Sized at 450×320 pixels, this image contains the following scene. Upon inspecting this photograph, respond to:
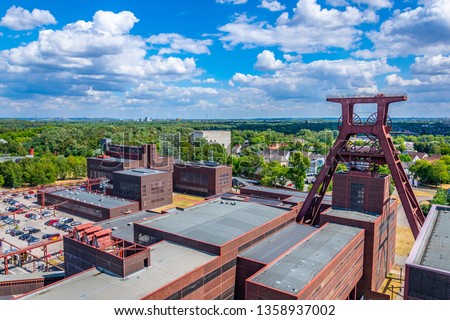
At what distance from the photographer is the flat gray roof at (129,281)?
1028 inches

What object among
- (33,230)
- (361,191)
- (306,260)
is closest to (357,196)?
(361,191)

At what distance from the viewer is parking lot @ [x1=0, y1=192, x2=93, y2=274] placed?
4800 cm

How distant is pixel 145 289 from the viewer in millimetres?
27047

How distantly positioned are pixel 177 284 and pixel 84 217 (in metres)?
47.8

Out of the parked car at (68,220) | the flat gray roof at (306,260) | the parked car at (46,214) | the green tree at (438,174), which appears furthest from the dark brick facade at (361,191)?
the green tree at (438,174)

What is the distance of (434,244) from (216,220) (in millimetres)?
23274

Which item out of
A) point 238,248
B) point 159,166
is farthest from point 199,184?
point 238,248

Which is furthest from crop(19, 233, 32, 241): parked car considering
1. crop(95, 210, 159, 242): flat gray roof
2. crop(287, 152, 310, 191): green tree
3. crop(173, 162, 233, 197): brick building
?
crop(287, 152, 310, 191): green tree

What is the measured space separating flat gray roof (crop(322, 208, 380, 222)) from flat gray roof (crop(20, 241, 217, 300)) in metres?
18.4

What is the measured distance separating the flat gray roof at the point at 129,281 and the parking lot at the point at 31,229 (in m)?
19.5

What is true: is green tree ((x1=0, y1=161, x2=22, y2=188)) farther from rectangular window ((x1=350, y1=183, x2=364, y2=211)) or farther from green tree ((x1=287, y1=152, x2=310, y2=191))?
rectangular window ((x1=350, y1=183, x2=364, y2=211))

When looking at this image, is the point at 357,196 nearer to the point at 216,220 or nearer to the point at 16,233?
the point at 216,220

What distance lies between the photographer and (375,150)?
4481 centimetres

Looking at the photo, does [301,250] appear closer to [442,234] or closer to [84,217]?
[442,234]
